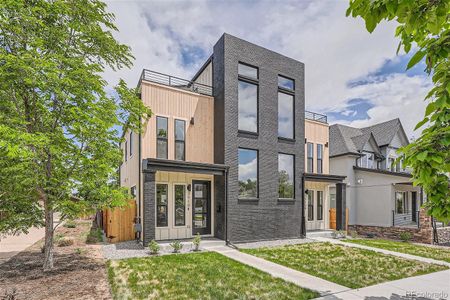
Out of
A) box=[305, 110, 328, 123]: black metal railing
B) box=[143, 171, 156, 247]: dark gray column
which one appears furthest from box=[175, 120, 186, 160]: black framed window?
box=[305, 110, 328, 123]: black metal railing

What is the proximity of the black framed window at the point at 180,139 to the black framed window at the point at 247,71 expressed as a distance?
11.9 feet

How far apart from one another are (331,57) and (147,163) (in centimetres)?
1083

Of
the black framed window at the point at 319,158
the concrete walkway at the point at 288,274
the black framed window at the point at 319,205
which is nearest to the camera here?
the concrete walkway at the point at 288,274

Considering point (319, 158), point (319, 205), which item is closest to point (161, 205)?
point (319, 205)

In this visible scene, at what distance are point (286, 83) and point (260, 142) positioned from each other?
3.71 meters

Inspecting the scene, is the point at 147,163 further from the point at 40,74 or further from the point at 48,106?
the point at 40,74

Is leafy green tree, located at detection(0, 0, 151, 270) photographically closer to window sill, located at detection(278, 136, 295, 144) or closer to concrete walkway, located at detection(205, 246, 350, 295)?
concrete walkway, located at detection(205, 246, 350, 295)

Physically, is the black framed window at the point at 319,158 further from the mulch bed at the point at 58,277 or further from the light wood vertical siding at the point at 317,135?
the mulch bed at the point at 58,277

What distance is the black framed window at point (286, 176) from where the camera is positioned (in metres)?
13.4

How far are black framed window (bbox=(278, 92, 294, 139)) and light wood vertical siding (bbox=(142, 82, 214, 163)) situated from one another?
3581 mm

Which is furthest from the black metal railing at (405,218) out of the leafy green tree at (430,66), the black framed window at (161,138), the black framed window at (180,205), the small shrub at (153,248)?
the leafy green tree at (430,66)

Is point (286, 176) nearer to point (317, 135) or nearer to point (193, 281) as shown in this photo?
point (317, 135)

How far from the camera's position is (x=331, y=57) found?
14016mm

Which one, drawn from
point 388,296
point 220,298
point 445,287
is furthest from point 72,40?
point 445,287
